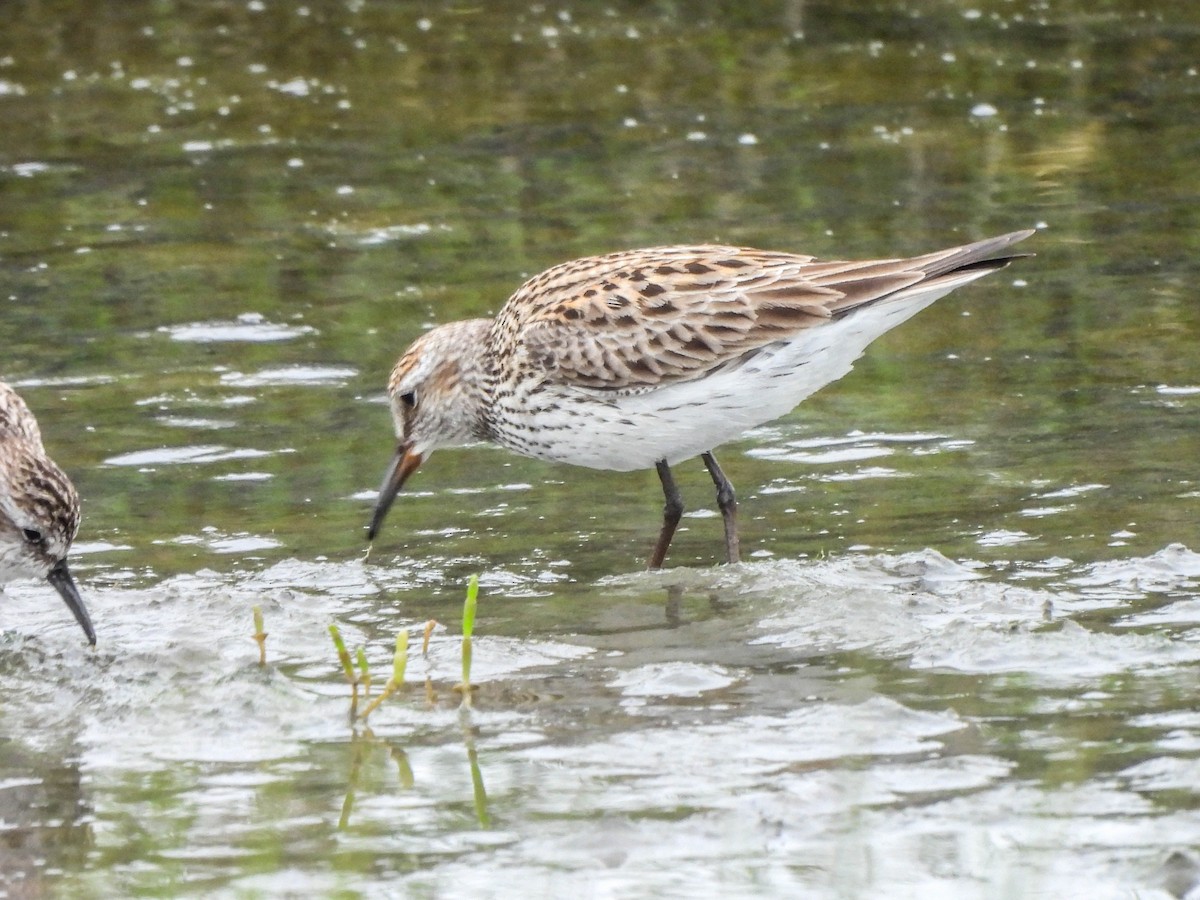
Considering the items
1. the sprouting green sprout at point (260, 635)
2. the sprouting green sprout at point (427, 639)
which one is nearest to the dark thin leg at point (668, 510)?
the sprouting green sprout at point (427, 639)

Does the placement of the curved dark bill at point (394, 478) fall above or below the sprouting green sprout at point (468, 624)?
below

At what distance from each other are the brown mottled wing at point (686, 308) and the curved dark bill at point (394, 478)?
2.62 feet

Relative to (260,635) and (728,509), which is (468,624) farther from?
(728,509)

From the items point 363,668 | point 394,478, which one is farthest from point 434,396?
point 363,668

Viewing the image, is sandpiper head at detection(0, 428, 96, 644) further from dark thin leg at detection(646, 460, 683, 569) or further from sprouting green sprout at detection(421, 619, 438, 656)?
dark thin leg at detection(646, 460, 683, 569)

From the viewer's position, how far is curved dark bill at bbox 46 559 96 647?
7961 mm

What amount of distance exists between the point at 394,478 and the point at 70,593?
215 centimetres

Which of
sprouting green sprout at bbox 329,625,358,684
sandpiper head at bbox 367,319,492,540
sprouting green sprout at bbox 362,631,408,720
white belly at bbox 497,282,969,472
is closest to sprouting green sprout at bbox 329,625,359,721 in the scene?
sprouting green sprout at bbox 329,625,358,684

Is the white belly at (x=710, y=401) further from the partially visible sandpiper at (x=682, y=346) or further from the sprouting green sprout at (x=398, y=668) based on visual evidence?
the sprouting green sprout at (x=398, y=668)

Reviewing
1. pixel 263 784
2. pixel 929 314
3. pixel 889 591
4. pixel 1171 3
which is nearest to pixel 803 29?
pixel 1171 3

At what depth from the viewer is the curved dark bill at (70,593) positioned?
7.96 m

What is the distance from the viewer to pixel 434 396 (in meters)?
9.95

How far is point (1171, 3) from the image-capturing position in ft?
68.7

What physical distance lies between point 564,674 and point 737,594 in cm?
129
